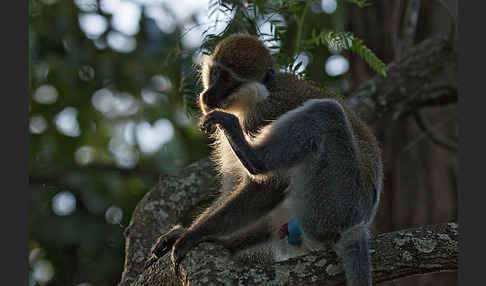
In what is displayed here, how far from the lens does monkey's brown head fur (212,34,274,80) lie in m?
3.80

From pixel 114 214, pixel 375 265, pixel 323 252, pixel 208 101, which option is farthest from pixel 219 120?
pixel 114 214

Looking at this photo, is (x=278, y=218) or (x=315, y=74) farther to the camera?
(x=315, y=74)

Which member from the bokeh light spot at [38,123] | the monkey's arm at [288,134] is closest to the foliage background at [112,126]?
the bokeh light spot at [38,123]

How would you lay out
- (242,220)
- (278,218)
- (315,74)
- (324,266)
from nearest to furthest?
1. (324,266)
2. (242,220)
3. (278,218)
4. (315,74)

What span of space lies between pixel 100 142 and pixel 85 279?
178 centimetres

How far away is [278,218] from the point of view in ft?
13.1

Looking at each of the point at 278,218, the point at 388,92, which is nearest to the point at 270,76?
the point at 278,218

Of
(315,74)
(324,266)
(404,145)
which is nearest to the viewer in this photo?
(324,266)

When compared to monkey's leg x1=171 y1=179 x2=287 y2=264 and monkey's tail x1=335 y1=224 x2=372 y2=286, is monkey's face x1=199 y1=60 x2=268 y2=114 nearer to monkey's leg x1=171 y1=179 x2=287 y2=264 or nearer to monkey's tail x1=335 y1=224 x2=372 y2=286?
monkey's leg x1=171 y1=179 x2=287 y2=264

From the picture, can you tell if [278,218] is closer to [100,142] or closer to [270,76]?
[270,76]

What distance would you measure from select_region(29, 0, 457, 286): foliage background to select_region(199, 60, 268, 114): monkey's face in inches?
51.0

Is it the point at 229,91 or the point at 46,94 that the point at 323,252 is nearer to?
the point at 229,91

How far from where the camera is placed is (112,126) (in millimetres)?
7141

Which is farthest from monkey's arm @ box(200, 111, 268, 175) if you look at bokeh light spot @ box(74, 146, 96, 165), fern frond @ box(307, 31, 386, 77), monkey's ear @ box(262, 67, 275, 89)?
bokeh light spot @ box(74, 146, 96, 165)
